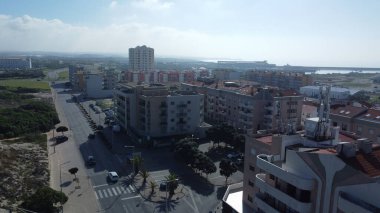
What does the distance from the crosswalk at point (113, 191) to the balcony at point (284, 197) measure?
2083 centimetres

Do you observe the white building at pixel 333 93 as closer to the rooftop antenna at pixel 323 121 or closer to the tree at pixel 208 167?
the tree at pixel 208 167

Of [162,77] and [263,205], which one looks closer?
[263,205]

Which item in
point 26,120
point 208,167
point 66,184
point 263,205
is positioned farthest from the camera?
point 26,120

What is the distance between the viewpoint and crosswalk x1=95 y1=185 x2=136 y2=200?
120ft

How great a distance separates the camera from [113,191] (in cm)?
3750

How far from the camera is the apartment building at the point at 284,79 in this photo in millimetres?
138000

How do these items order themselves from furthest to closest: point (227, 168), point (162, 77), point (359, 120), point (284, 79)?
point (162, 77)
point (284, 79)
point (359, 120)
point (227, 168)

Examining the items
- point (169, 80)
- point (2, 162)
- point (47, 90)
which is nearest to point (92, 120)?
point (2, 162)

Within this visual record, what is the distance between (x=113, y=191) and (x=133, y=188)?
230 cm

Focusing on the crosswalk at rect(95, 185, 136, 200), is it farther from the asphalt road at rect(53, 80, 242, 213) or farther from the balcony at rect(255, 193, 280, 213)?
the balcony at rect(255, 193, 280, 213)

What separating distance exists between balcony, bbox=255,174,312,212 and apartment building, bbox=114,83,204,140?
123 ft

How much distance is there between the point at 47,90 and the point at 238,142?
292ft

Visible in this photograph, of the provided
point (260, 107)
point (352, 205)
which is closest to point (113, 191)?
point (352, 205)

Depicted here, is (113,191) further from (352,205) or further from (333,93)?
(333,93)
